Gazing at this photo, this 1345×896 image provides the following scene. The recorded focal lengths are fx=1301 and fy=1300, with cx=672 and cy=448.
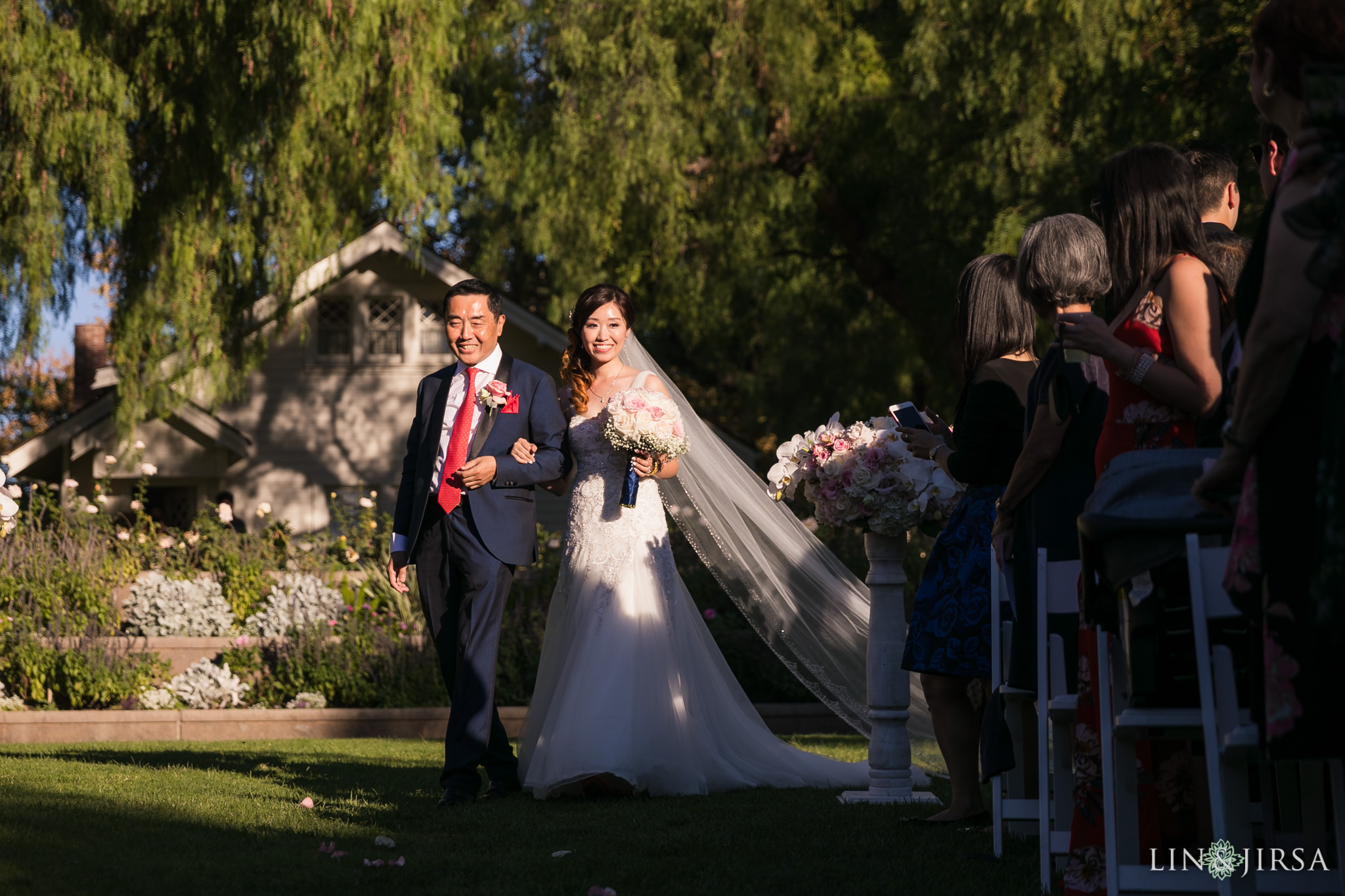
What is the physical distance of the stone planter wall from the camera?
30.5 ft

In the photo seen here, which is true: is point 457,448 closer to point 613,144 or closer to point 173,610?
point 173,610

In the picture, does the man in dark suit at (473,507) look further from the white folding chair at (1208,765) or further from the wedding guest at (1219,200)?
the white folding chair at (1208,765)

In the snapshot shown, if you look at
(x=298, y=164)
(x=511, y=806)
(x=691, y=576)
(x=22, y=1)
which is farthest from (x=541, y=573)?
(x=22, y=1)

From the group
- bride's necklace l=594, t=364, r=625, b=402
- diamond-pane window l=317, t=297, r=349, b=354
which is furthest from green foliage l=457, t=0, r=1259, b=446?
bride's necklace l=594, t=364, r=625, b=402

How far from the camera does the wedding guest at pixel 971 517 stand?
4.93 m

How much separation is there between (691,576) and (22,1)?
8.40m

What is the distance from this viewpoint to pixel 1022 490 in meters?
4.29

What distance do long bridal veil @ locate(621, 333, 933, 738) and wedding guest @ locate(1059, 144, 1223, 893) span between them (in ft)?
10.4

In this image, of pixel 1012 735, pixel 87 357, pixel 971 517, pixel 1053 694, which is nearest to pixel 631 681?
pixel 971 517

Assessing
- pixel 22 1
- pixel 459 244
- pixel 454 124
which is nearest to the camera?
pixel 22 1

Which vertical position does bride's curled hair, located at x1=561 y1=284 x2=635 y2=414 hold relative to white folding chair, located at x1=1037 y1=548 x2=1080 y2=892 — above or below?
above

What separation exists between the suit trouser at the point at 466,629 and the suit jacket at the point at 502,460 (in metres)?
0.07

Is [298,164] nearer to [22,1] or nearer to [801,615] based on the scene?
[22,1]

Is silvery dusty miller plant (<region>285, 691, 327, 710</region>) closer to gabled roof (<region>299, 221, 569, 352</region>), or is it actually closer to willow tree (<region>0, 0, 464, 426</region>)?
willow tree (<region>0, 0, 464, 426</region>)
